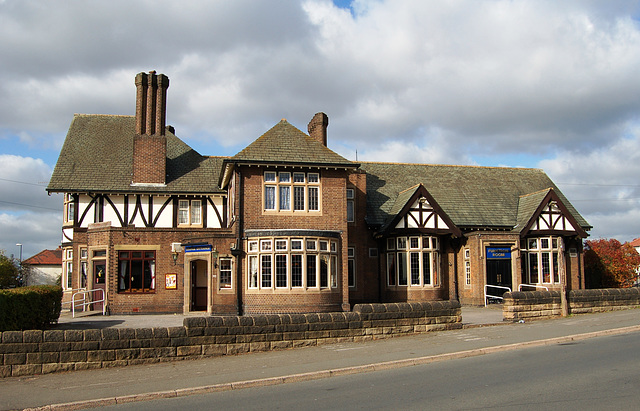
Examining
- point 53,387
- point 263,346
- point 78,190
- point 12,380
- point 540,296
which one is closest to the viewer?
Result: point 53,387

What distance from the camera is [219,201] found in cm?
2931

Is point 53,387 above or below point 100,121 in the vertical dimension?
below

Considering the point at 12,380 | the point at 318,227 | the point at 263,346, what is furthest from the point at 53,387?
the point at 318,227

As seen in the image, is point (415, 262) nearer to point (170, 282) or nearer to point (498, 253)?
point (498, 253)

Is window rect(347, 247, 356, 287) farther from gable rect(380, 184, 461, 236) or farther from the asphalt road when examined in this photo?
the asphalt road

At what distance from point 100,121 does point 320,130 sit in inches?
527

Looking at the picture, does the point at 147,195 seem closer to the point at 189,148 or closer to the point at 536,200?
the point at 189,148

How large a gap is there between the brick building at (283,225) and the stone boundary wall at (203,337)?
18.2 feet

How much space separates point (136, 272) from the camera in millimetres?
24844

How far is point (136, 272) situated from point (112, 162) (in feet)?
25.4

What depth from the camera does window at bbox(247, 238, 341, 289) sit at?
21.5m

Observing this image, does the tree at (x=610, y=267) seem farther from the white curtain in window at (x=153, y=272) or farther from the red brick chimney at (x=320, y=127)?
the white curtain in window at (x=153, y=272)

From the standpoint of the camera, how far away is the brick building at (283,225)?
72.4ft

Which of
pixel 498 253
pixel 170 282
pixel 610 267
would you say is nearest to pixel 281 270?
pixel 170 282
